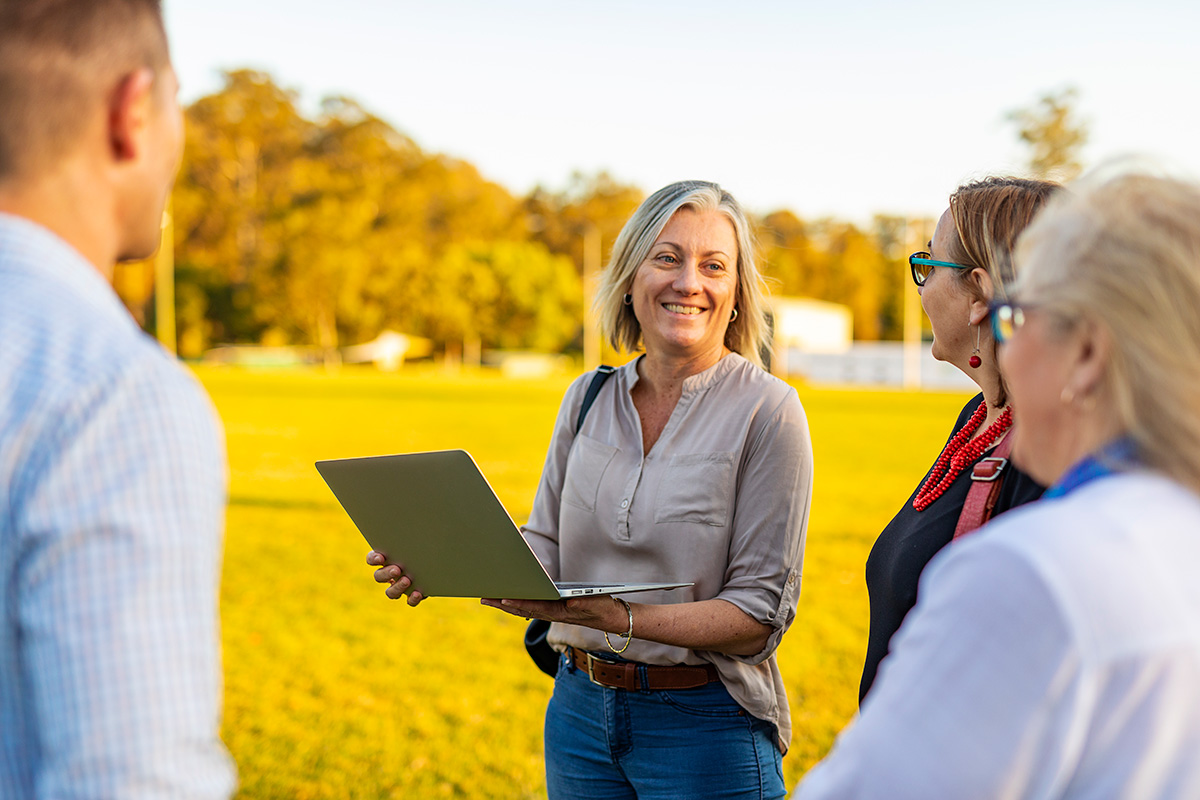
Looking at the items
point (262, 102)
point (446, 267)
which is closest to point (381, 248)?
point (446, 267)

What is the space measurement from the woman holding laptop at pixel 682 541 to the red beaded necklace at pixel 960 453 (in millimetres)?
396

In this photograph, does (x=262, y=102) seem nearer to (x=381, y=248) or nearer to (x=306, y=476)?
(x=381, y=248)

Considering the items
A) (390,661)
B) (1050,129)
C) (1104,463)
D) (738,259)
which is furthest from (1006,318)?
(1050,129)

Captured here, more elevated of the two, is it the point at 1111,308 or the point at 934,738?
the point at 1111,308

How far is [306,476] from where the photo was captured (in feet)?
51.9

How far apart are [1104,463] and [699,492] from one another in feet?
5.43

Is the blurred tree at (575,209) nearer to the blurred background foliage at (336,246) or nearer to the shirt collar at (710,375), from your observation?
the blurred background foliage at (336,246)

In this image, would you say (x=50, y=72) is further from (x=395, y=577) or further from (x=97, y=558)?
(x=395, y=577)

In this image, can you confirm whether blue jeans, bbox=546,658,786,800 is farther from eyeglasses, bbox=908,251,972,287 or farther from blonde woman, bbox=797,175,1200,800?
blonde woman, bbox=797,175,1200,800

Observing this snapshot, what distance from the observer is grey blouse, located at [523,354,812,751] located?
2.70 meters

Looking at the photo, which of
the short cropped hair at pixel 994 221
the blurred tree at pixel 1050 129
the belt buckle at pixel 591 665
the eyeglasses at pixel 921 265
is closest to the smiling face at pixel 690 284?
the eyeglasses at pixel 921 265

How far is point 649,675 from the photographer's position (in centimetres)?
272

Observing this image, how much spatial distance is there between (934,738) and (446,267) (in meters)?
70.8

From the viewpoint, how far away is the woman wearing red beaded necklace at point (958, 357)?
7.55 feet
